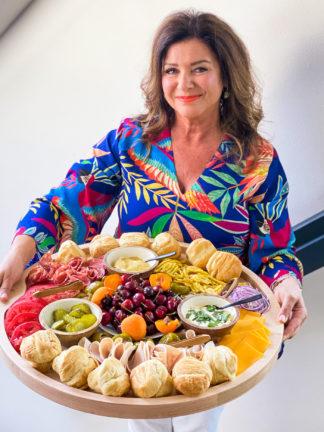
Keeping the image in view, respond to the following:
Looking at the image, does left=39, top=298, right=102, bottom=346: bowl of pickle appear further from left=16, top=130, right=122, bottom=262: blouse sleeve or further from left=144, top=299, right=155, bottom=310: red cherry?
left=16, top=130, right=122, bottom=262: blouse sleeve

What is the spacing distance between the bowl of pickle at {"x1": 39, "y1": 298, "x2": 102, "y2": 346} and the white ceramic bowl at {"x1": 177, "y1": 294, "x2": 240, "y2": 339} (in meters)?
0.27

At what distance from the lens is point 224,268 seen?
6.34 ft

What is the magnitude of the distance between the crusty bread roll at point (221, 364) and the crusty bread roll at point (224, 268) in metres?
0.51

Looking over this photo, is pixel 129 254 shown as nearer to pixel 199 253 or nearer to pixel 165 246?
pixel 165 246

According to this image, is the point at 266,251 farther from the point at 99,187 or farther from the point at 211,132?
the point at 99,187

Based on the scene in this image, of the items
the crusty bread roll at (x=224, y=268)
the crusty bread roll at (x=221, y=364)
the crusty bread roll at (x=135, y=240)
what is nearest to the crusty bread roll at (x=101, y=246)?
the crusty bread roll at (x=135, y=240)

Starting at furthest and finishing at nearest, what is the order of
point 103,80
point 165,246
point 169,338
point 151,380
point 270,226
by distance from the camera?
point 103,80, point 270,226, point 165,246, point 169,338, point 151,380

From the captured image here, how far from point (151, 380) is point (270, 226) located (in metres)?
1.12

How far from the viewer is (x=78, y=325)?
61.1 inches

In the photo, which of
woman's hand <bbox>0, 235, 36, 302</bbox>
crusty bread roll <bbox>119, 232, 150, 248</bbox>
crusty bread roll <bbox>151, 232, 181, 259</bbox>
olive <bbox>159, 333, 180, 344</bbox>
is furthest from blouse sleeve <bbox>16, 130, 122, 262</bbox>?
olive <bbox>159, 333, 180, 344</bbox>

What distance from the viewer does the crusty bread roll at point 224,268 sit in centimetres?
194

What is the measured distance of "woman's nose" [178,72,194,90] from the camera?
2150 mm

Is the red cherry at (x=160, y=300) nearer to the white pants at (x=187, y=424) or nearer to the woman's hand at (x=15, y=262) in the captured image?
the woman's hand at (x=15, y=262)

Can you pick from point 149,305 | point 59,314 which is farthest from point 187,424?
point 59,314
